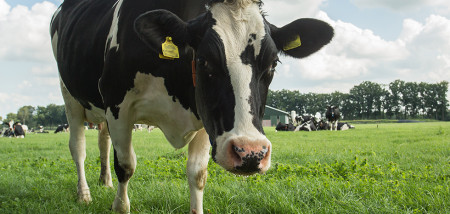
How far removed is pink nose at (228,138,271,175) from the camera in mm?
2016

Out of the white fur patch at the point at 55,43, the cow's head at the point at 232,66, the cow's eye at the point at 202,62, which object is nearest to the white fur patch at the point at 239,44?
the cow's head at the point at 232,66

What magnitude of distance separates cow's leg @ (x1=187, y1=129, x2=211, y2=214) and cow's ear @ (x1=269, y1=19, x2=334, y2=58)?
1.22m

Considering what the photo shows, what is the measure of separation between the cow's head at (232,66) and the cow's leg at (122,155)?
108cm

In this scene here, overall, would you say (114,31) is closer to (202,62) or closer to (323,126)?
(202,62)

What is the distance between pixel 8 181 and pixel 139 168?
1885 mm

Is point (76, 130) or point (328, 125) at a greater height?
point (328, 125)

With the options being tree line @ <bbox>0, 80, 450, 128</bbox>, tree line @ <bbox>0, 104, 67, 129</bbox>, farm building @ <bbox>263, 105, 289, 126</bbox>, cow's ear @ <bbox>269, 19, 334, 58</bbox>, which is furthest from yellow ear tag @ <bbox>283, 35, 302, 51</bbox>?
tree line @ <bbox>0, 104, 67, 129</bbox>

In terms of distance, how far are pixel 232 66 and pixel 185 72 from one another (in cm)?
83

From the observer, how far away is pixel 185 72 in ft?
10.1

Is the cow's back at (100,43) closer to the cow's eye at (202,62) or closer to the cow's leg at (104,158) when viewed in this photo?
the cow's eye at (202,62)

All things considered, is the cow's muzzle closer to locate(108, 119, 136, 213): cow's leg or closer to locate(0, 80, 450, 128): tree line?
locate(108, 119, 136, 213): cow's leg

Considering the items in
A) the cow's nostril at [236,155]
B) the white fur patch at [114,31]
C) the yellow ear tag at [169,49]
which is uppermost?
the white fur patch at [114,31]

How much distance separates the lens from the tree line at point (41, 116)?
115125mm

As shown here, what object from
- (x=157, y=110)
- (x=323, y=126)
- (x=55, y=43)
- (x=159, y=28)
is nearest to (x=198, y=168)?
(x=157, y=110)
